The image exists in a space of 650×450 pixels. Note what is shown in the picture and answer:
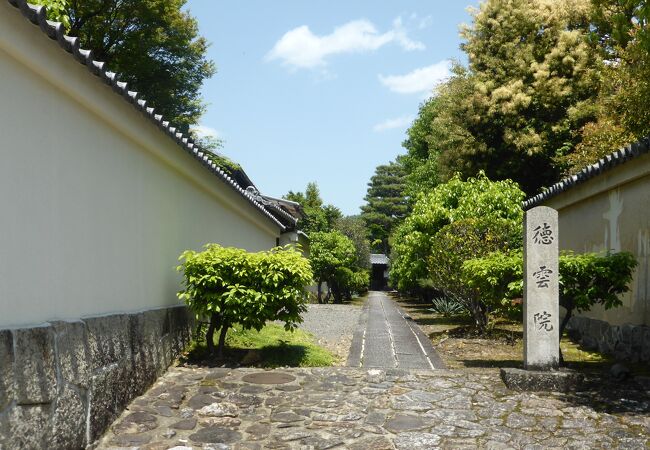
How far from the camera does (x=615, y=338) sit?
35.5 ft

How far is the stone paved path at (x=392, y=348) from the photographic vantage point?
411 inches

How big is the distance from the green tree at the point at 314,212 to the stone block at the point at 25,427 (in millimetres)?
30911

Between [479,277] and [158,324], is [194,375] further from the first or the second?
[479,277]

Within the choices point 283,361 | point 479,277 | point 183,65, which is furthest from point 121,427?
point 183,65

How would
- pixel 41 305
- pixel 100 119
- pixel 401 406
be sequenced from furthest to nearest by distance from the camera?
1. pixel 401 406
2. pixel 100 119
3. pixel 41 305

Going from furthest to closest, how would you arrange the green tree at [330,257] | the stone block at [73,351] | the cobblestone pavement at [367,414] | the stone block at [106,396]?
1. the green tree at [330,257]
2. the cobblestone pavement at [367,414]
3. the stone block at [106,396]
4. the stone block at [73,351]

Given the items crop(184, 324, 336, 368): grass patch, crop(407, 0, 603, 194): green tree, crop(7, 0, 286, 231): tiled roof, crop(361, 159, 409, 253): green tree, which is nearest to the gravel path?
crop(184, 324, 336, 368): grass patch

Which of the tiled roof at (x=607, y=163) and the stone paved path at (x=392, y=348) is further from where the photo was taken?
the stone paved path at (x=392, y=348)

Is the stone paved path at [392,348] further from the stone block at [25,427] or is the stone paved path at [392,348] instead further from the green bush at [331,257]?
the green bush at [331,257]

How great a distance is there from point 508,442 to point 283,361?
439cm

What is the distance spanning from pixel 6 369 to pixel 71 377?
3.47 feet

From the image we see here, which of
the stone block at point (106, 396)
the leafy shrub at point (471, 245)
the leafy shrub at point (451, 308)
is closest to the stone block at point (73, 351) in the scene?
the stone block at point (106, 396)

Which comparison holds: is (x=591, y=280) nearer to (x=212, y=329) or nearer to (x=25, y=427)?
(x=212, y=329)

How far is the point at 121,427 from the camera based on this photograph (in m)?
6.19
